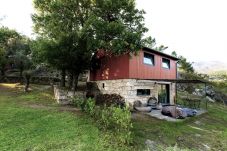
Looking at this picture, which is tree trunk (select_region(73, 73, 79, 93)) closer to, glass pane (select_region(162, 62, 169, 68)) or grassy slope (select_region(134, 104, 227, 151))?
grassy slope (select_region(134, 104, 227, 151))

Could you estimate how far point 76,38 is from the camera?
73.0 feet

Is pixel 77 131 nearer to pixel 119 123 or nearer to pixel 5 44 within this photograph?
pixel 119 123

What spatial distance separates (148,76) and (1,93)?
14.8 metres

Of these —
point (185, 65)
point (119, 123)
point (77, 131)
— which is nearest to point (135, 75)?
point (119, 123)

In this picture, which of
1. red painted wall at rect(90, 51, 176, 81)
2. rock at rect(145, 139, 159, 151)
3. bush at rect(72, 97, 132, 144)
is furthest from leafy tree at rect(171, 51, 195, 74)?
rock at rect(145, 139, 159, 151)

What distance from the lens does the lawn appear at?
13.0m

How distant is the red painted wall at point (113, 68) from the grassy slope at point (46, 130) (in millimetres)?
6739

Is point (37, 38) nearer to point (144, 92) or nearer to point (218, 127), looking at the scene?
point (144, 92)

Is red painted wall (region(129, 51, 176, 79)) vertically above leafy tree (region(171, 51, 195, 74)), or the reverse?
leafy tree (region(171, 51, 195, 74))

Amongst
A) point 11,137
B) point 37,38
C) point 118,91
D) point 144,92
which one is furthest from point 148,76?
point 11,137

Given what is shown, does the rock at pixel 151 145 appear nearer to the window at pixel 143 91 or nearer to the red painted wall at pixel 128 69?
the red painted wall at pixel 128 69

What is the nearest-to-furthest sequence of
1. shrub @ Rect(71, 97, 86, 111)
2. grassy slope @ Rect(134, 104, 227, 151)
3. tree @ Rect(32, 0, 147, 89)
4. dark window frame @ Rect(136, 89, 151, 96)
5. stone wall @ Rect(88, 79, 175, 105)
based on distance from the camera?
grassy slope @ Rect(134, 104, 227, 151)
shrub @ Rect(71, 97, 86, 111)
tree @ Rect(32, 0, 147, 89)
stone wall @ Rect(88, 79, 175, 105)
dark window frame @ Rect(136, 89, 151, 96)

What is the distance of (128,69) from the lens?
23016 mm

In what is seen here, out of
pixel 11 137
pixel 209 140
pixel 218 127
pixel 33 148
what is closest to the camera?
pixel 33 148
